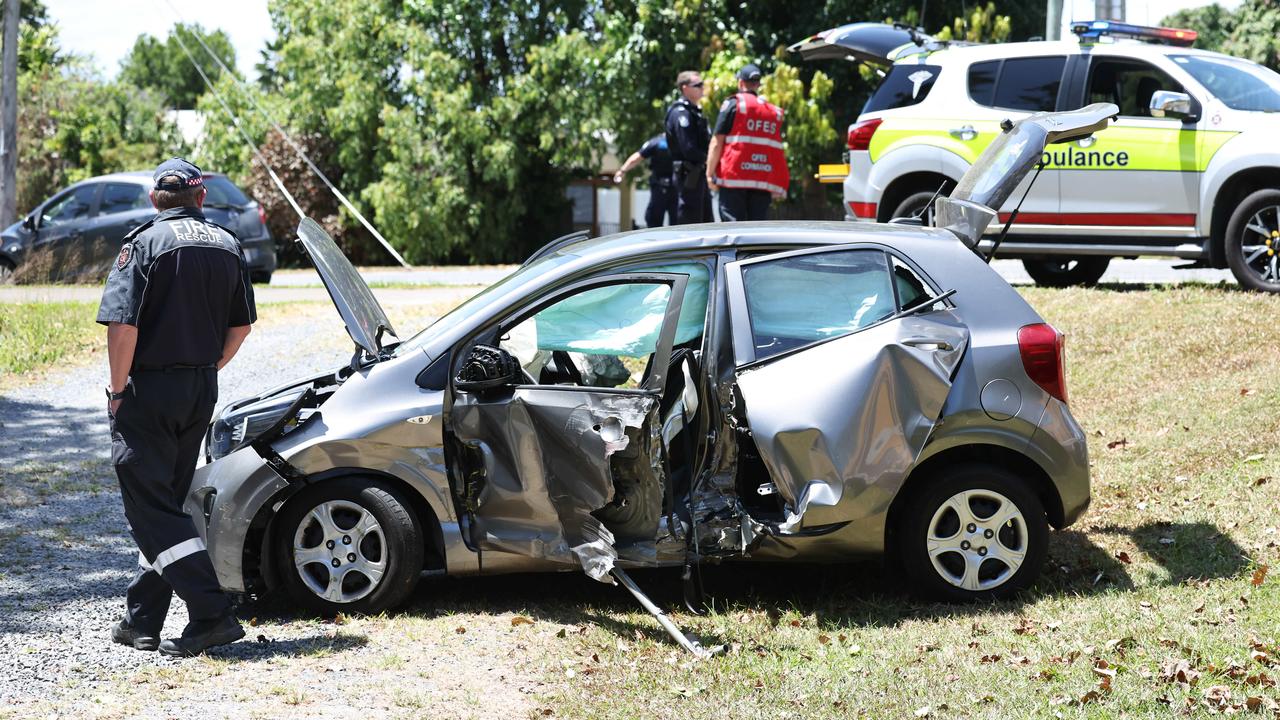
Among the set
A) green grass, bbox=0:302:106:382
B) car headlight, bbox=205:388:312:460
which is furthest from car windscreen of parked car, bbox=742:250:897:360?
green grass, bbox=0:302:106:382

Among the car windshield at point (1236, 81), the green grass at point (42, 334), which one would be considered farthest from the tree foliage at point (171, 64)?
the car windshield at point (1236, 81)

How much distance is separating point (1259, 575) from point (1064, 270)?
6.89 m

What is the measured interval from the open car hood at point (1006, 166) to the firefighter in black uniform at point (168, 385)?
3.00 meters

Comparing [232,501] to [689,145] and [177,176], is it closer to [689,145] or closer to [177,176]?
[177,176]

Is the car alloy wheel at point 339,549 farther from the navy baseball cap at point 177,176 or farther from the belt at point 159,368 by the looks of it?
the navy baseball cap at point 177,176

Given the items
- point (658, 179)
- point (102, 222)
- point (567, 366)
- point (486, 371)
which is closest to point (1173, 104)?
point (658, 179)

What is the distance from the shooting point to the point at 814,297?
558 cm

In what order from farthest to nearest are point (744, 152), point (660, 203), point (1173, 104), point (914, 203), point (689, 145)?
point (660, 203)
point (689, 145)
point (744, 152)
point (914, 203)
point (1173, 104)

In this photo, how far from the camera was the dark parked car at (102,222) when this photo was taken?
17.3 metres

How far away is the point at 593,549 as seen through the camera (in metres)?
5.40

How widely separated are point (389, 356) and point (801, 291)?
1707 mm

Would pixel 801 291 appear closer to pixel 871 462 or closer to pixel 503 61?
pixel 871 462

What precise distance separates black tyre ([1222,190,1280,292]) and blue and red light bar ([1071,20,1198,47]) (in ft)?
5.25

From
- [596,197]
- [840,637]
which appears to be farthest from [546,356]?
[596,197]
